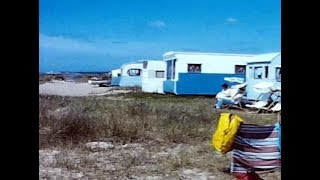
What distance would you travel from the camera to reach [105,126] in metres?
3.72

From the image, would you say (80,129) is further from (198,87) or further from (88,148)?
(198,87)

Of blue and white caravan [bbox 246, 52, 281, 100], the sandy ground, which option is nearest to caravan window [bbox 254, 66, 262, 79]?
blue and white caravan [bbox 246, 52, 281, 100]

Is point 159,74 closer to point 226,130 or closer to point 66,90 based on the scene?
point 66,90

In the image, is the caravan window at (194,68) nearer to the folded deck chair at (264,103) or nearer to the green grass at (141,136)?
the folded deck chair at (264,103)

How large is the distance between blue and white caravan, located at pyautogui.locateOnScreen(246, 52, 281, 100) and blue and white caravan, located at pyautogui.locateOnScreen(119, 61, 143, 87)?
15.8 ft

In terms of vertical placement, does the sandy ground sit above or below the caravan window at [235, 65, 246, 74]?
below

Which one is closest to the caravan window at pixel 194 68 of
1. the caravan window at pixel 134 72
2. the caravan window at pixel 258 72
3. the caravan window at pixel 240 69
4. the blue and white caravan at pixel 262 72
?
the caravan window at pixel 240 69

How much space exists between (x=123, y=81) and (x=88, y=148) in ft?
30.4

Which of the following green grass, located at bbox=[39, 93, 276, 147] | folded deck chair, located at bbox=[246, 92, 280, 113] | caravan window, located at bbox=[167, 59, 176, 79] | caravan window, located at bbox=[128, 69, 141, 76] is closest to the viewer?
green grass, located at bbox=[39, 93, 276, 147]

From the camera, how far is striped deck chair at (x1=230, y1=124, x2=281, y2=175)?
2.34 metres

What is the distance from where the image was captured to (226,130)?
225 centimetres

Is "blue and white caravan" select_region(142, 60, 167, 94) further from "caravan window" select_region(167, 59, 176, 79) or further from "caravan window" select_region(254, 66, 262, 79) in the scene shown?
"caravan window" select_region(254, 66, 262, 79)
